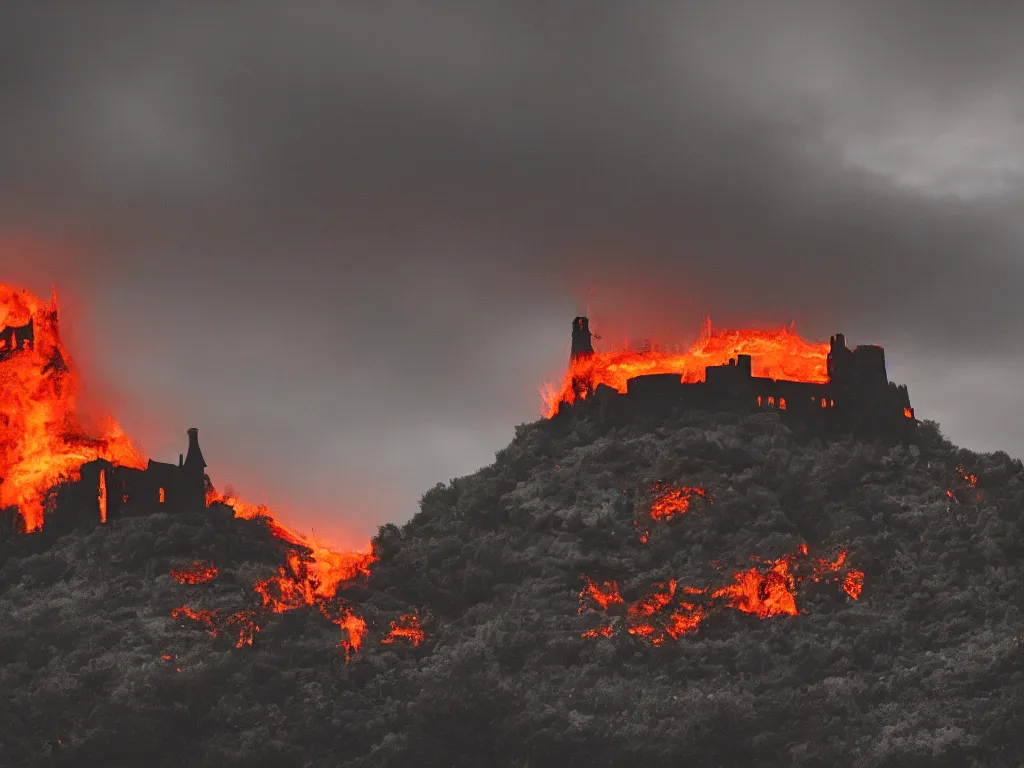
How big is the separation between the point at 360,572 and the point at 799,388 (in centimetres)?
3551

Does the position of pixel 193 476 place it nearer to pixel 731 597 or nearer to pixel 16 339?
pixel 16 339

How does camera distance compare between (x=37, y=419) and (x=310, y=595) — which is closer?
(x=310, y=595)

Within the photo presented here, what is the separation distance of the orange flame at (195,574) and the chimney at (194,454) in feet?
35.5

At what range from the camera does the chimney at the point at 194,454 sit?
163 meters

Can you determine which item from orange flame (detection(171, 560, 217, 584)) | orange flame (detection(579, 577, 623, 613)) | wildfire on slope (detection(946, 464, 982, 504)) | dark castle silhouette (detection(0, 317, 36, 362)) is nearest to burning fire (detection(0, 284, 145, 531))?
dark castle silhouette (detection(0, 317, 36, 362))

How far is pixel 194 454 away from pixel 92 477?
7.81 meters

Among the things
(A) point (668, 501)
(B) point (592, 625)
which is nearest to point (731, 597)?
(B) point (592, 625)

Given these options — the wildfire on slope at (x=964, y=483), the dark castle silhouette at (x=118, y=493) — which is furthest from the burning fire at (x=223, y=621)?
the wildfire on slope at (x=964, y=483)

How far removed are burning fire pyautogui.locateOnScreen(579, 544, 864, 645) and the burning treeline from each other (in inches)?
578

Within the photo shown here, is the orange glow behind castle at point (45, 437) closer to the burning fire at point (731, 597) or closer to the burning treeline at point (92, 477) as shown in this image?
the burning treeline at point (92, 477)

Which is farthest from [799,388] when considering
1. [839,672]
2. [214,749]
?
[214,749]

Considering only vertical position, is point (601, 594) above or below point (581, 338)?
below

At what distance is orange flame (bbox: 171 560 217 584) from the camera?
153125 millimetres

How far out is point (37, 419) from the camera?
17188 centimetres
